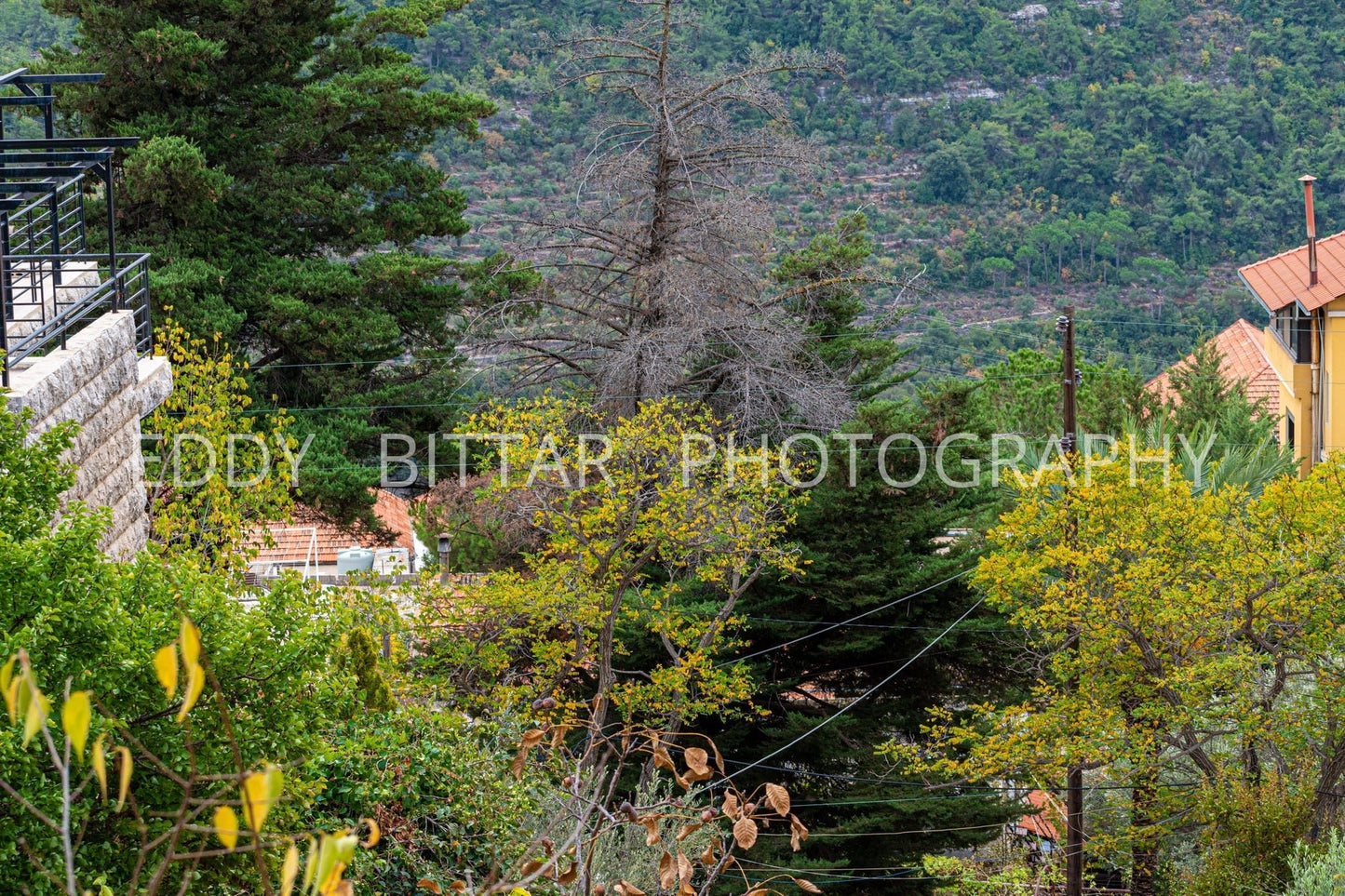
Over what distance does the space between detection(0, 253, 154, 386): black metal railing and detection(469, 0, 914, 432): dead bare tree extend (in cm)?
837

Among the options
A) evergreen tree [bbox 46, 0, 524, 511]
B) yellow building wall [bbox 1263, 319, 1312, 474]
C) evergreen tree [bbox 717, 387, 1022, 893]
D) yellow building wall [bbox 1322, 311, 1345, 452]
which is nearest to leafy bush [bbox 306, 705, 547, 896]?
evergreen tree [bbox 717, 387, 1022, 893]

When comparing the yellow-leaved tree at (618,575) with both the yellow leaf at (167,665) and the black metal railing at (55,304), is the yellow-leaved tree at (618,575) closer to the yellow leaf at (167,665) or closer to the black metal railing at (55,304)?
the black metal railing at (55,304)

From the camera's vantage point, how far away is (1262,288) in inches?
969

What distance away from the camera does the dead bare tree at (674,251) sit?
19.4 metres

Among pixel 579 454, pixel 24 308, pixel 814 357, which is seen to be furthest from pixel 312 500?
pixel 24 308

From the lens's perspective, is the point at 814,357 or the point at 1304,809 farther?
the point at 814,357

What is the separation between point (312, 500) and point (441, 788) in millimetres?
11866

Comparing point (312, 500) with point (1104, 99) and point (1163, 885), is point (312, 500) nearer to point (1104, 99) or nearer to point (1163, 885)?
point (1163, 885)

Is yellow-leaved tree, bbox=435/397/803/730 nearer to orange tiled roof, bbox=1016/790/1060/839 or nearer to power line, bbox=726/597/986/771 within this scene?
power line, bbox=726/597/986/771

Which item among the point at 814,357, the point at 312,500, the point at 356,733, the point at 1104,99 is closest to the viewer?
the point at 356,733

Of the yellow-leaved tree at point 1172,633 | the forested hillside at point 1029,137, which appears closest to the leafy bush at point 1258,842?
the yellow-leaved tree at point 1172,633

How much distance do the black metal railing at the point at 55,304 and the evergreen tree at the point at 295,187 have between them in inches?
301

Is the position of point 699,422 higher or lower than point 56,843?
higher

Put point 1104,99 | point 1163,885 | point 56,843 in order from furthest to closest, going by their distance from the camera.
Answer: point 1104,99
point 1163,885
point 56,843
